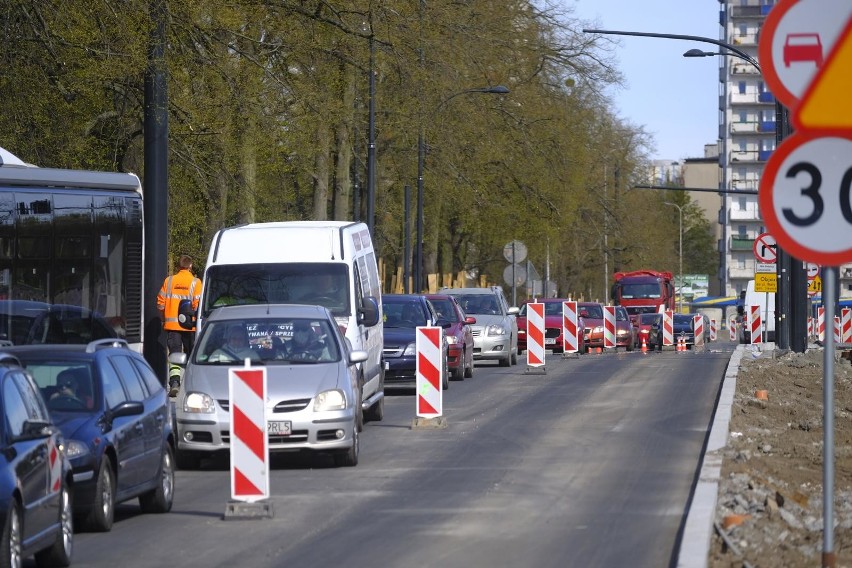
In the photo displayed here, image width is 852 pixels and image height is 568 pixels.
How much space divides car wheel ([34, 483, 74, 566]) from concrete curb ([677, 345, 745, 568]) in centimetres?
376

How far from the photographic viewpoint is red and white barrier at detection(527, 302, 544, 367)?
30.5 meters

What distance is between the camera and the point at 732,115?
142000 mm

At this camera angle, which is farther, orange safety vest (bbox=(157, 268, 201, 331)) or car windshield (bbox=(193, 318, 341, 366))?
orange safety vest (bbox=(157, 268, 201, 331))

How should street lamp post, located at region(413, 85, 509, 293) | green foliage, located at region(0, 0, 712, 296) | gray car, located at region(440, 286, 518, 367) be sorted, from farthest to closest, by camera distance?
street lamp post, located at region(413, 85, 509, 293)
gray car, located at region(440, 286, 518, 367)
green foliage, located at region(0, 0, 712, 296)

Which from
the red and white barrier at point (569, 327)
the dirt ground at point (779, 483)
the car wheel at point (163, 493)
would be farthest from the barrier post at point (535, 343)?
the car wheel at point (163, 493)

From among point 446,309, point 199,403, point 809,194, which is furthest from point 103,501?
point 446,309

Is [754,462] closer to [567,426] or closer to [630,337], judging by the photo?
[567,426]

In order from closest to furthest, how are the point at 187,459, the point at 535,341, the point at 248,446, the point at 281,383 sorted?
the point at 248,446, the point at 281,383, the point at 187,459, the point at 535,341

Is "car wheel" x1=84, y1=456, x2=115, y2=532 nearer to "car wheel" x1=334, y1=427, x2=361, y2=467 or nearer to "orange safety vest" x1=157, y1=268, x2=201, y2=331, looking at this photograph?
"car wheel" x1=334, y1=427, x2=361, y2=467

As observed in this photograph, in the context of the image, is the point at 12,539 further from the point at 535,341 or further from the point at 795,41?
the point at 535,341

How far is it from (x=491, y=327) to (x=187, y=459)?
66.5ft

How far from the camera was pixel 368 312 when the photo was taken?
20562 mm

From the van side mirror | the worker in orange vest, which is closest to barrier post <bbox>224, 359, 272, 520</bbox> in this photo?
the van side mirror

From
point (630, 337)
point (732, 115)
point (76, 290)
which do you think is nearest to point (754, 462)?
point (76, 290)
